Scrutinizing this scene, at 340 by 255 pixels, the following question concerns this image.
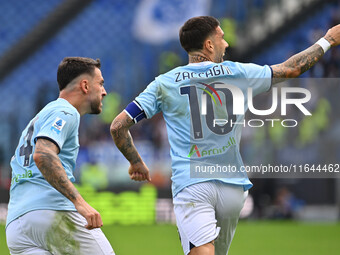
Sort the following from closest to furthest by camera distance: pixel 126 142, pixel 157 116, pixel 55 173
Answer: pixel 55 173
pixel 126 142
pixel 157 116

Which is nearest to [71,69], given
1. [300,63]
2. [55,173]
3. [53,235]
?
[55,173]

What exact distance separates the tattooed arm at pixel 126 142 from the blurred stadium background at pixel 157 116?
17.7 feet

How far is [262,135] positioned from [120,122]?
10354mm

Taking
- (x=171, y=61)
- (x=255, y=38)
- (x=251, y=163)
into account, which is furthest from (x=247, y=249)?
(x=255, y=38)

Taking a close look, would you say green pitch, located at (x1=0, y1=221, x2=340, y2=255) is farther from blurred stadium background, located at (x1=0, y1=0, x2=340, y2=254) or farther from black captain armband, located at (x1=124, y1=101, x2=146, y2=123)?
black captain armband, located at (x1=124, y1=101, x2=146, y2=123)

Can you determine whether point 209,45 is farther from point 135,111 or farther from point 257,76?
point 135,111

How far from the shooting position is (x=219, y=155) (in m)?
4.43

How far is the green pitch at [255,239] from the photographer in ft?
33.2

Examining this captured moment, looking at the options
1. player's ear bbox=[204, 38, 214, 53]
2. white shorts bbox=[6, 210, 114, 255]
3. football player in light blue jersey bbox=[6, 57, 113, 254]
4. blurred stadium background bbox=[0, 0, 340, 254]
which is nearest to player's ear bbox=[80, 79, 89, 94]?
football player in light blue jersey bbox=[6, 57, 113, 254]

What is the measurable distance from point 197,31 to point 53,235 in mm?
1617

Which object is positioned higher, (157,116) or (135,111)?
(135,111)

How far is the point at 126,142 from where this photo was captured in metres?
4.73

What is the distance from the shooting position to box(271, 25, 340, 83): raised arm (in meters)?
4.55

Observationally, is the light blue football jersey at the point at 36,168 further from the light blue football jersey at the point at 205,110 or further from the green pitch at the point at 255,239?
the green pitch at the point at 255,239
